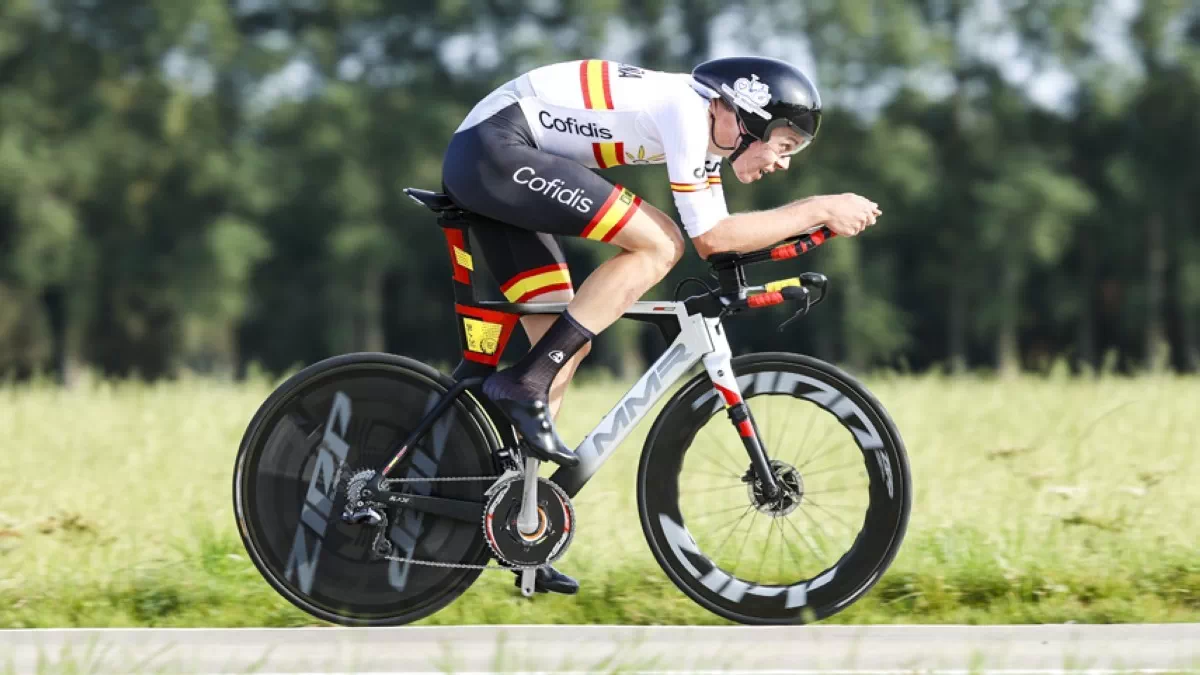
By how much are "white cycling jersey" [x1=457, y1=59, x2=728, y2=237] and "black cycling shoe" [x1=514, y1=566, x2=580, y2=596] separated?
3.95 feet

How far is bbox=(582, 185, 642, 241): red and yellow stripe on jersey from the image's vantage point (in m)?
4.74

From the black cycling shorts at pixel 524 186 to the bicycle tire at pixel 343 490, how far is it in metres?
0.56

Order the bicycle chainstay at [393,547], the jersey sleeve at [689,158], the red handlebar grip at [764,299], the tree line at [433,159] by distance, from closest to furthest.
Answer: the jersey sleeve at [689,158] < the red handlebar grip at [764,299] < the bicycle chainstay at [393,547] < the tree line at [433,159]

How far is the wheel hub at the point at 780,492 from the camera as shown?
4914 mm

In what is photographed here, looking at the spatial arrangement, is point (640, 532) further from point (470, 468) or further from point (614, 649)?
point (614, 649)

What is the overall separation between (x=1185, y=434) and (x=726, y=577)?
456 centimetres

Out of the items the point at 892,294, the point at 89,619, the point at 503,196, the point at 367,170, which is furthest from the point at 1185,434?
the point at 892,294

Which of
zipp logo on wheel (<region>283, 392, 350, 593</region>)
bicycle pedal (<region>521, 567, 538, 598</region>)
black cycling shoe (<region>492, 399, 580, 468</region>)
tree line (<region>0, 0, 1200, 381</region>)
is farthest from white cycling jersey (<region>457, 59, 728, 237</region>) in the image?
tree line (<region>0, 0, 1200, 381</region>)

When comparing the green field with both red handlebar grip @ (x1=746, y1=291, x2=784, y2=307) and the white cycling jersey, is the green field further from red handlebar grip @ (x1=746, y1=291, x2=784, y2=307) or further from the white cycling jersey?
the white cycling jersey

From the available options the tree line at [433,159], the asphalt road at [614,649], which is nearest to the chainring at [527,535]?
the asphalt road at [614,649]

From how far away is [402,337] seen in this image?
4691 cm

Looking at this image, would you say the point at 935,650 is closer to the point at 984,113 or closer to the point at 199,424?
the point at 199,424

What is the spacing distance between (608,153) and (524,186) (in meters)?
0.30

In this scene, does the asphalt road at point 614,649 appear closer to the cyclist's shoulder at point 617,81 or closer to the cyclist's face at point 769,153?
the cyclist's face at point 769,153
